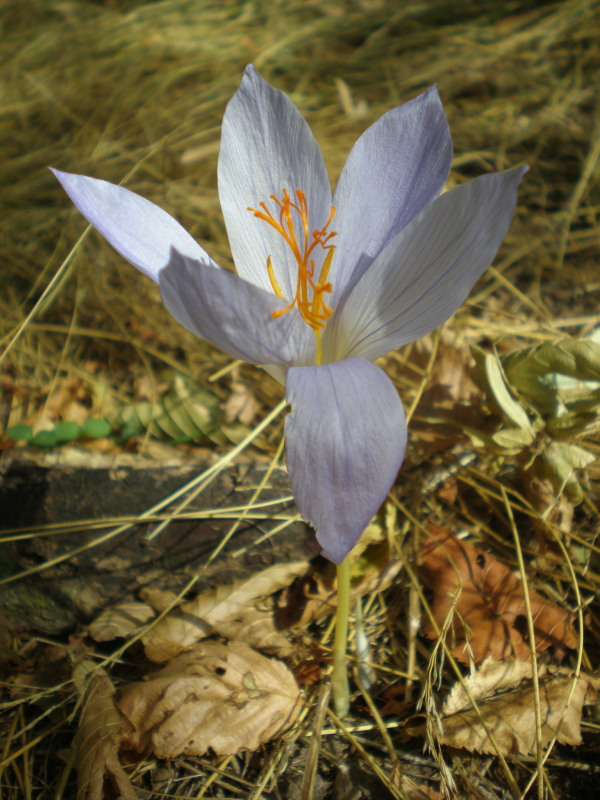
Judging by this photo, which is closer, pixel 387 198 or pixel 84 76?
pixel 387 198

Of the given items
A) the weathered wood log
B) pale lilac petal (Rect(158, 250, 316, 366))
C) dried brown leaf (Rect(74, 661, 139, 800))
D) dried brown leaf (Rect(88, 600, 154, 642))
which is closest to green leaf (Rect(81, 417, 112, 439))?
the weathered wood log

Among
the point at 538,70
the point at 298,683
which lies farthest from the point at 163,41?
the point at 298,683

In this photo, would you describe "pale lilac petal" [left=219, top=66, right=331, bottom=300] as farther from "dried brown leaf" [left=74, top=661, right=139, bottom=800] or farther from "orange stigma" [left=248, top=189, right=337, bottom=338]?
"dried brown leaf" [left=74, top=661, right=139, bottom=800]

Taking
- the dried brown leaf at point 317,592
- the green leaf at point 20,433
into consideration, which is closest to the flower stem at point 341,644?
the dried brown leaf at point 317,592

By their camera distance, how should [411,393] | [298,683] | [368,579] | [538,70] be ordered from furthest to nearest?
[538,70]
[411,393]
[368,579]
[298,683]

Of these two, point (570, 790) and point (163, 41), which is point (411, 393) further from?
point (163, 41)

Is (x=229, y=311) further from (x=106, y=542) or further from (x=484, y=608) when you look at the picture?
(x=484, y=608)
